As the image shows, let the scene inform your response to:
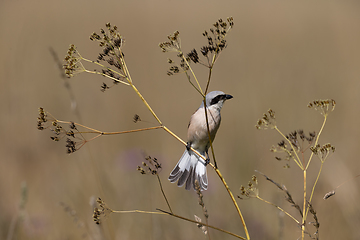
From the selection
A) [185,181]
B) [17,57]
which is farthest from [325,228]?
[17,57]

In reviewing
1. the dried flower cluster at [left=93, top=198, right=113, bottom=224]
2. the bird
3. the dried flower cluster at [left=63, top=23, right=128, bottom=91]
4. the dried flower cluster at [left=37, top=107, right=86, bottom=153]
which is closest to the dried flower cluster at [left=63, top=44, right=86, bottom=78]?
the dried flower cluster at [left=63, top=23, right=128, bottom=91]

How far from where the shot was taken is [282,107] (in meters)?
5.41

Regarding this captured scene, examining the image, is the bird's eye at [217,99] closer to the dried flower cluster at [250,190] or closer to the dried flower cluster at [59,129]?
the dried flower cluster at [250,190]

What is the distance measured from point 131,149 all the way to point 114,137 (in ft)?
3.10

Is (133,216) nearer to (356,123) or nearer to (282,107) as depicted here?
(282,107)

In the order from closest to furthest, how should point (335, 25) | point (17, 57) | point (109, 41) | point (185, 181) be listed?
point (109, 41) < point (185, 181) < point (17, 57) < point (335, 25)

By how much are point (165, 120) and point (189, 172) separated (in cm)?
283

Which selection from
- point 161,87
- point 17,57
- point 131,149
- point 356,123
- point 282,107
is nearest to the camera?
point 17,57

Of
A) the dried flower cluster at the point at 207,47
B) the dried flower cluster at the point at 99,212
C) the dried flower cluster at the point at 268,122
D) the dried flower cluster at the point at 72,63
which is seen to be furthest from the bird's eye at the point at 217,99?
the dried flower cluster at the point at 99,212

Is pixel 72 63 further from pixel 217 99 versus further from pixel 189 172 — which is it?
A: pixel 189 172

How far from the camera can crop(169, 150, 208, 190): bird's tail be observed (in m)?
2.89

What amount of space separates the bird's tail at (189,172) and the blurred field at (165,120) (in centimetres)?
25

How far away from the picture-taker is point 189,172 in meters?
2.94

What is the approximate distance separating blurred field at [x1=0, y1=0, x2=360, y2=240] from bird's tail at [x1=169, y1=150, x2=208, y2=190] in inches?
9.7
